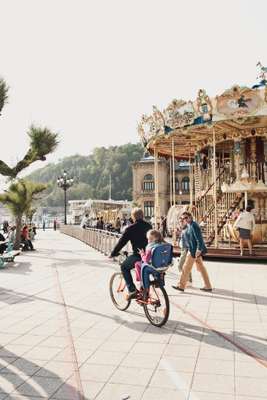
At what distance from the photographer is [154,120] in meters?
17.4

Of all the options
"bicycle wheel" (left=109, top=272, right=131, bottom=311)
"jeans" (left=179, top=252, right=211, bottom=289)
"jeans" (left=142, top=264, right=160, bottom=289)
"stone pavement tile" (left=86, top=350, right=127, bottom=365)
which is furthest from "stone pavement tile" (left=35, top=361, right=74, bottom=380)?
"jeans" (left=179, top=252, right=211, bottom=289)

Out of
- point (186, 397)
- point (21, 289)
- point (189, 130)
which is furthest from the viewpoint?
point (189, 130)

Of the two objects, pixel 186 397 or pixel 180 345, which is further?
pixel 180 345

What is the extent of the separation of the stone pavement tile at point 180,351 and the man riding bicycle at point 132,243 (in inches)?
64.2

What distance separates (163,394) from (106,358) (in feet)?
3.79

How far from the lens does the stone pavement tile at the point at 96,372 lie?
4.30 metres

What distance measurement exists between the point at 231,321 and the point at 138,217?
83.8 inches

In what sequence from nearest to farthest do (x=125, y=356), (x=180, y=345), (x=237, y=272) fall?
(x=125, y=356) < (x=180, y=345) < (x=237, y=272)

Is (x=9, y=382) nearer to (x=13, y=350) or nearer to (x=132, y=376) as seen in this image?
(x=13, y=350)

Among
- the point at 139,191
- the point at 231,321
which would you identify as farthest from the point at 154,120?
the point at 139,191

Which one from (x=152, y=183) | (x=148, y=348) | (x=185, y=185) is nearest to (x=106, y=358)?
(x=148, y=348)

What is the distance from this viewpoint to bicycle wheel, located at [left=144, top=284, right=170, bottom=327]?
20.0 ft

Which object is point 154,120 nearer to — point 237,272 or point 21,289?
point 237,272

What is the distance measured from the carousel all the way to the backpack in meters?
8.14
